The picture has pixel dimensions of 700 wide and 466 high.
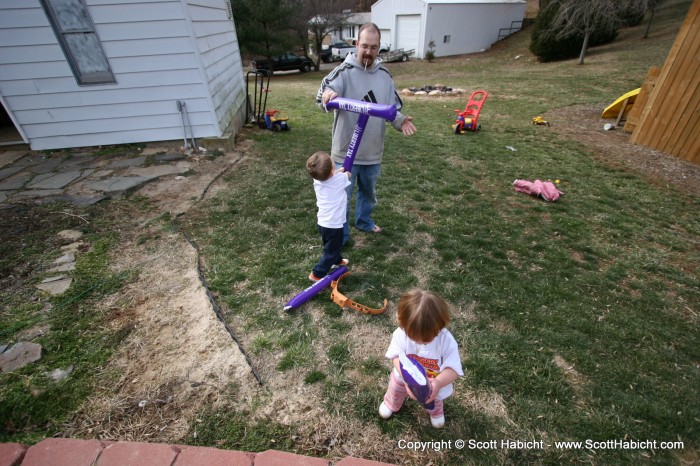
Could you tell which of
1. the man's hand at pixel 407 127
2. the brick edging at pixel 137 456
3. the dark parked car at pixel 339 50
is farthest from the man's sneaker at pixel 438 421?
the dark parked car at pixel 339 50

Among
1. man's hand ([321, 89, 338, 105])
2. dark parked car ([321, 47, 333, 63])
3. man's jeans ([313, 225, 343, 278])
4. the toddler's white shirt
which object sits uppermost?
man's hand ([321, 89, 338, 105])

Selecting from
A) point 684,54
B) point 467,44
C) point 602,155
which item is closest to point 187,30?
point 602,155

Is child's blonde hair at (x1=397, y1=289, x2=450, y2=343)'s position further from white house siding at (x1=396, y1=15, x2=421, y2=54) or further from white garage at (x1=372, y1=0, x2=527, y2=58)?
white house siding at (x1=396, y1=15, x2=421, y2=54)

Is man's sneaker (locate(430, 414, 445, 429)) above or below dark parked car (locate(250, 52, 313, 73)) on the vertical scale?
above

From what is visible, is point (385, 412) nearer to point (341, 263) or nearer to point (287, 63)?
point (341, 263)

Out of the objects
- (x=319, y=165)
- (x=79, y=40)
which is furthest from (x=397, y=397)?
(x=79, y=40)

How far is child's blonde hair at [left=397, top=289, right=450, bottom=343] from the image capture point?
4.82 ft

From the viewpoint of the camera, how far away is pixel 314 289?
2.72 metres

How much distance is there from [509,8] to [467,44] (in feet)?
16.0

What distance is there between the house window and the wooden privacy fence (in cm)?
905

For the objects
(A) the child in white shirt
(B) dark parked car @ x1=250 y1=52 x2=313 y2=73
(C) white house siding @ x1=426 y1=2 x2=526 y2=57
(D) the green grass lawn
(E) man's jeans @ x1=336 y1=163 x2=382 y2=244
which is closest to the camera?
(D) the green grass lawn

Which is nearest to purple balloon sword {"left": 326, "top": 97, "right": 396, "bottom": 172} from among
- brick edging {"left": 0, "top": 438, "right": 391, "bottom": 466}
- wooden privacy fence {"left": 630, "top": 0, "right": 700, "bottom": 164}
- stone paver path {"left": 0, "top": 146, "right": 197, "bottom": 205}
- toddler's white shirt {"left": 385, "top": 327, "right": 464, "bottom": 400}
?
toddler's white shirt {"left": 385, "top": 327, "right": 464, "bottom": 400}

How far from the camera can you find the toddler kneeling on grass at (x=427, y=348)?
4.86 ft

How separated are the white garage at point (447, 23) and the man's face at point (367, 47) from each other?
79.9ft
